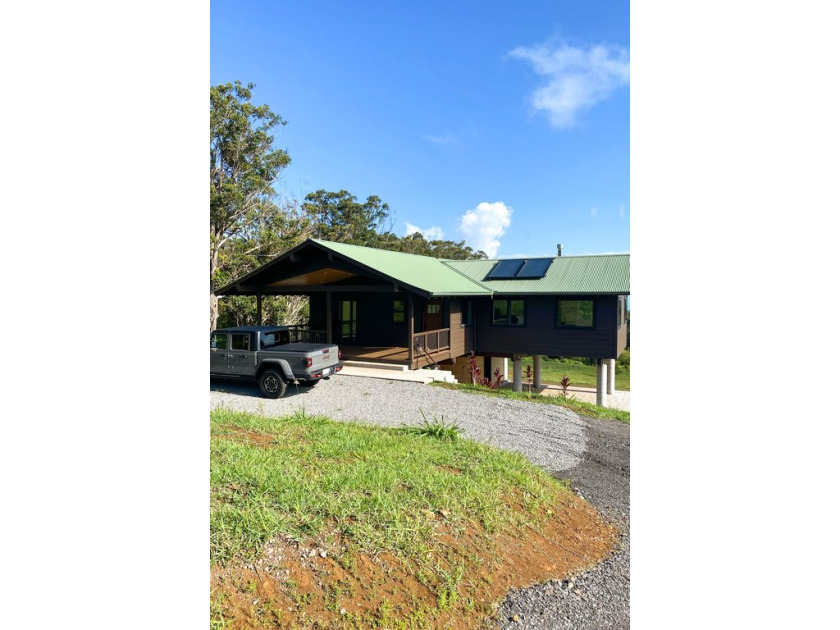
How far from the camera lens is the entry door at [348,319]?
14.6 meters

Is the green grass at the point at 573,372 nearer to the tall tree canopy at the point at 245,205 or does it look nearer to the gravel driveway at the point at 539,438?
the tall tree canopy at the point at 245,205

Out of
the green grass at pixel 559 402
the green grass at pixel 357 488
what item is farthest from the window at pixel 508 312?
the green grass at pixel 357 488

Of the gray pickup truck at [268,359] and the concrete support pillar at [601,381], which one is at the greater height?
the gray pickup truck at [268,359]

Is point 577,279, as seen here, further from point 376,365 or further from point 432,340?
point 376,365

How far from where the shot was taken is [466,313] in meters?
14.7

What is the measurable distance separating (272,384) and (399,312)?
6243 mm

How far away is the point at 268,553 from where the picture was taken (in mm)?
2463

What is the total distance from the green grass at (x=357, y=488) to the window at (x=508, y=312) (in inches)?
365

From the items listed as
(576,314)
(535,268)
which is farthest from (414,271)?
(576,314)

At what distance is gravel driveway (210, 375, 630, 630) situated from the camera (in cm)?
257
